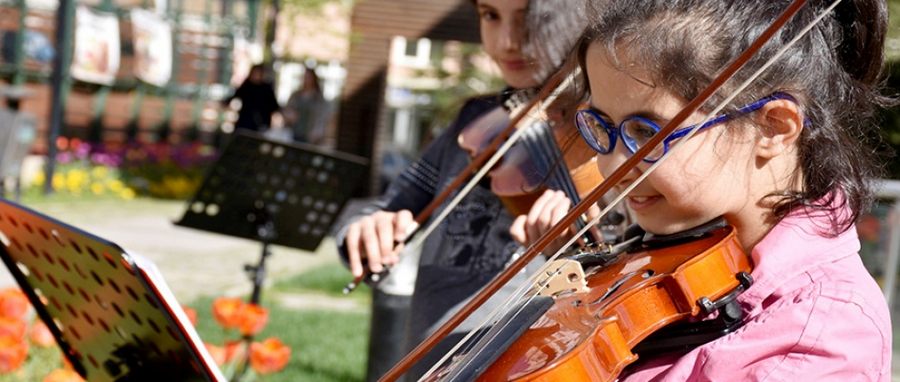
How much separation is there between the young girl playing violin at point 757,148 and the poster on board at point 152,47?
503 inches

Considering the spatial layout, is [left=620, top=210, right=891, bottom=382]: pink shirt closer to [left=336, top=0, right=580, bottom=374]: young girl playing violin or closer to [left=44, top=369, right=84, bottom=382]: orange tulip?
[left=336, top=0, right=580, bottom=374]: young girl playing violin

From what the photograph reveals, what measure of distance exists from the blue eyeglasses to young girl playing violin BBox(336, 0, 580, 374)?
668mm

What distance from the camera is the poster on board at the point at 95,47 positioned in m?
12.8

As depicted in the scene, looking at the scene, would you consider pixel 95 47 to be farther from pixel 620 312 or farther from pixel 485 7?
pixel 620 312

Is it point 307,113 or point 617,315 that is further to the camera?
point 307,113

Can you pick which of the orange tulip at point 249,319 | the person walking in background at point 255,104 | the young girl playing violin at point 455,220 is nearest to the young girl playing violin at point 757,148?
the young girl playing violin at point 455,220

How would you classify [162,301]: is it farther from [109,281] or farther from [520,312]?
[520,312]

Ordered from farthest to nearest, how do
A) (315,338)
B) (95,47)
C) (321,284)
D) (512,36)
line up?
(95,47)
(321,284)
(315,338)
(512,36)

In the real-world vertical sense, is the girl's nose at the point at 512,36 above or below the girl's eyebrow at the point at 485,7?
below

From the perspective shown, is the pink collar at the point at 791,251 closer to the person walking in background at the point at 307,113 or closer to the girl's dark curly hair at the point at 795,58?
the girl's dark curly hair at the point at 795,58

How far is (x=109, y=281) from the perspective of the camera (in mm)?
1858

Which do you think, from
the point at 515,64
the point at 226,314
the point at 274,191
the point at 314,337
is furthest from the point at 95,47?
the point at 515,64

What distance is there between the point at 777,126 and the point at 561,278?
0.33 m

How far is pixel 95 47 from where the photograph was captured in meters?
13.2
